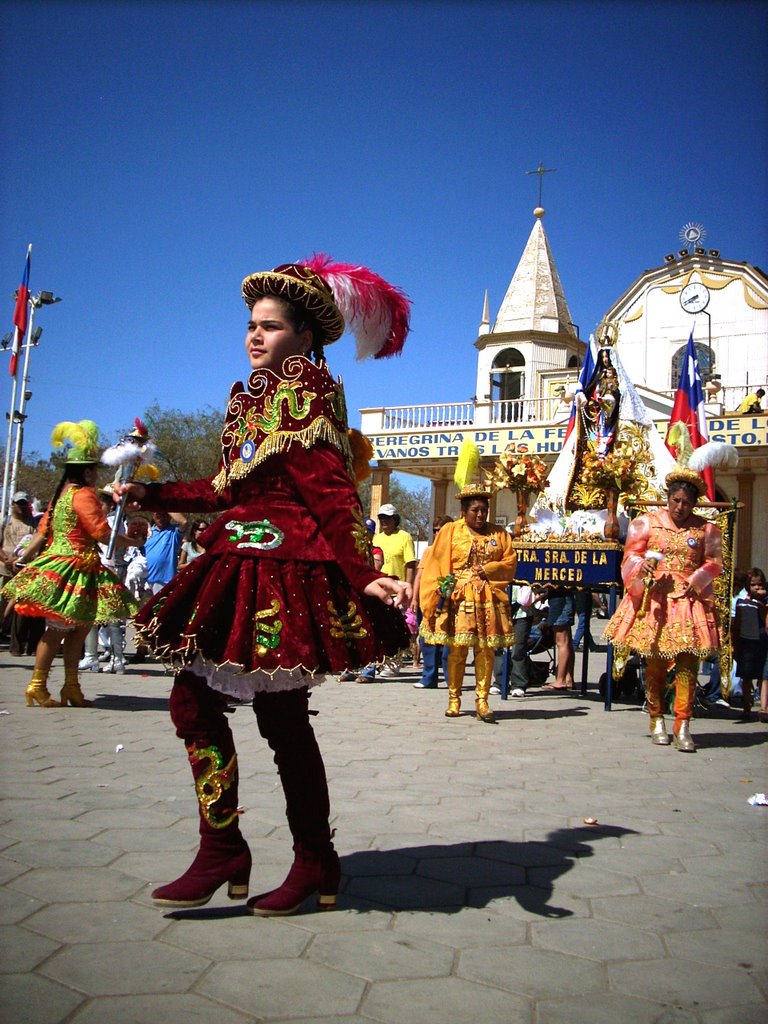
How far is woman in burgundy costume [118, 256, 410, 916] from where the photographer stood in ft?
9.51

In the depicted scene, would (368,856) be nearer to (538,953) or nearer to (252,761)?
(538,953)

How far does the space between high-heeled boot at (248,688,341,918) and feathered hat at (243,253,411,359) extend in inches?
56.1

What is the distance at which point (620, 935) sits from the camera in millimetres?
2984

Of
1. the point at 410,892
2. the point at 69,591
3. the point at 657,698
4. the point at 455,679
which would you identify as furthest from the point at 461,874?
the point at 69,591

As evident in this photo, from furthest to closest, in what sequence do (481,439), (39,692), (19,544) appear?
1. (481,439)
2. (19,544)
3. (39,692)

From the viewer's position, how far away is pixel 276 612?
2.90 m

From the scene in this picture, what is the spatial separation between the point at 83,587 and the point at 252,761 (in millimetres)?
2370

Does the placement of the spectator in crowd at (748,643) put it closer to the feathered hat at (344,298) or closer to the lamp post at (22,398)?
the feathered hat at (344,298)

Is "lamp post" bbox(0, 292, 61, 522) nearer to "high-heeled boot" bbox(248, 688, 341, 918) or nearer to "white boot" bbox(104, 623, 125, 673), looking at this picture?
"white boot" bbox(104, 623, 125, 673)

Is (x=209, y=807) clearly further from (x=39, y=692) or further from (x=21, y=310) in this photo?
(x=21, y=310)

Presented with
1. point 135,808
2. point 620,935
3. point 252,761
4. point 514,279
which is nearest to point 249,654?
point 620,935

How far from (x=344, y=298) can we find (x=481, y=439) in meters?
25.3

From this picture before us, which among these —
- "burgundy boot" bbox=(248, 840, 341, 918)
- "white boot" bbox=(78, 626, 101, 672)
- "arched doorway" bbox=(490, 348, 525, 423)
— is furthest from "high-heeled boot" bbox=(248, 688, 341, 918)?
"arched doorway" bbox=(490, 348, 525, 423)

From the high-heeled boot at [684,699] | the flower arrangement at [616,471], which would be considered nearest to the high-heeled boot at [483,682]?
the high-heeled boot at [684,699]
